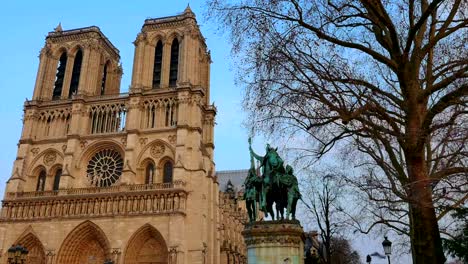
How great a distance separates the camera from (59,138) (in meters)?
42.6

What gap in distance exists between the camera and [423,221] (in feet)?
31.4

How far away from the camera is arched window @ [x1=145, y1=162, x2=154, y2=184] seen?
39.8 metres

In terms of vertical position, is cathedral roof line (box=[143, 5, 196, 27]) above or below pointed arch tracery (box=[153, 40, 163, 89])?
above

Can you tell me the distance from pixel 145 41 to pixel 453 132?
1478 inches

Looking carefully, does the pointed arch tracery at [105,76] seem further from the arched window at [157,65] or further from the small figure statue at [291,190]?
the small figure statue at [291,190]

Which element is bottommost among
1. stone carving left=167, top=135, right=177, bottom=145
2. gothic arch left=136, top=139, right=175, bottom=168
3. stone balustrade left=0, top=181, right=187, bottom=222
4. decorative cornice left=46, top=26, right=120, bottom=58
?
stone balustrade left=0, top=181, right=187, bottom=222

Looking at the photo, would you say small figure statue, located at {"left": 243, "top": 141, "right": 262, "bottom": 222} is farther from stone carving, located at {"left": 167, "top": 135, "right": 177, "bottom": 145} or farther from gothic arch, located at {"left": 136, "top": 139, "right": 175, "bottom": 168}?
gothic arch, located at {"left": 136, "top": 139, "right": 175, "bottom": 168}

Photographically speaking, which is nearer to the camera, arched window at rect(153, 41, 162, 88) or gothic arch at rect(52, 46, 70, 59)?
arched window at rect(153, 41, 162, 88)

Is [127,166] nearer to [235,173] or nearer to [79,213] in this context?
[79,213]

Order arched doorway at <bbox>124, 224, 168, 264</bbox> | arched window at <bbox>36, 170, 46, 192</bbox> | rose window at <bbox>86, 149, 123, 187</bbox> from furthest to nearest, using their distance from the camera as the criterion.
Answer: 1. arched window at <bbox>36, 170, 46, 192</bbox>
2. rose window at <bbox>86, 149, 123, 187</bbox>
3. arched doorway at <bbox>124, 224, 168, 264</bbox>

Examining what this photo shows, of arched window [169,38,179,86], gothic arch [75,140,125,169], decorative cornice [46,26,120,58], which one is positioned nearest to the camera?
gothic arch [75,140,125,169]

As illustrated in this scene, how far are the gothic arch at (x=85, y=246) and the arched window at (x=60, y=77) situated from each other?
1446cm

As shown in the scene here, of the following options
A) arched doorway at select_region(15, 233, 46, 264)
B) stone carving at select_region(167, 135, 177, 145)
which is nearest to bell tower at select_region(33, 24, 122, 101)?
stone carving at select_region(167, 135, 177, 145)

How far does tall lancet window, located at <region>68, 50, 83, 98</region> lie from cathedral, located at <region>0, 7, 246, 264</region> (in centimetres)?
10
